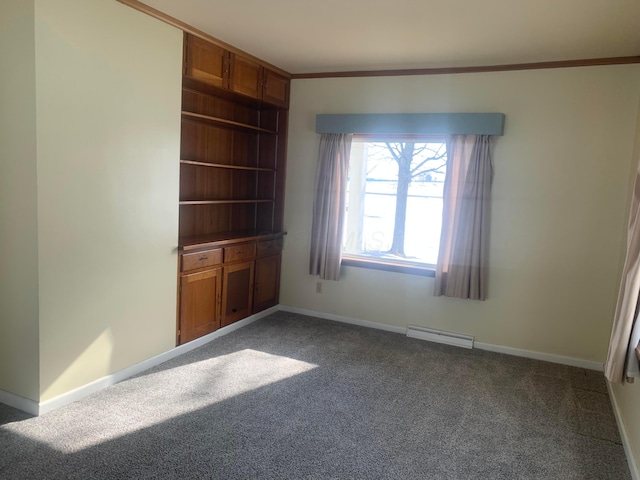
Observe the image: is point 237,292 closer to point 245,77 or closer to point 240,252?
point 240,252

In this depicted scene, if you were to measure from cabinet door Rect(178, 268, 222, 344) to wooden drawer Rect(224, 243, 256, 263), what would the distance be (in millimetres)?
155

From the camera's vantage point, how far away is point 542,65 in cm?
380

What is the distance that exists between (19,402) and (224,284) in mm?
1754

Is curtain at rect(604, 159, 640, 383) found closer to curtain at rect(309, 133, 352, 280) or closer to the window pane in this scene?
the window pane

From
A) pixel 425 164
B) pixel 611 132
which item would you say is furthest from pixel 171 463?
pixel 611 132

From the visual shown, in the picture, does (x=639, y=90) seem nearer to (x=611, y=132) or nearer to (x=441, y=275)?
(x=611, y=132)

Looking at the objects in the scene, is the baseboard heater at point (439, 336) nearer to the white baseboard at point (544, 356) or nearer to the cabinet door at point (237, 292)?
the white baseboard at point (544, 356)

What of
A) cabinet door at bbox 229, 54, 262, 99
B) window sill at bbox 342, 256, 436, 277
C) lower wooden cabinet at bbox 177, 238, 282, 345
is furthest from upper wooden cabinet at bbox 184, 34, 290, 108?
window sill at bbox 342, 256, 436, 277

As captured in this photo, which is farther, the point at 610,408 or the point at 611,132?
the point at 611,132

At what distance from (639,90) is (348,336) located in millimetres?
3023

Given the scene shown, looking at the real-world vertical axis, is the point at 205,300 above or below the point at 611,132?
below

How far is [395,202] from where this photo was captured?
4512mm

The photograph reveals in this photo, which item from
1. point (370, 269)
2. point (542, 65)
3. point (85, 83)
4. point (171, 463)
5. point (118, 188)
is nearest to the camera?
point (171, 463)

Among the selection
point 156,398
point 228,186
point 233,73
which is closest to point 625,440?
point 156,398
